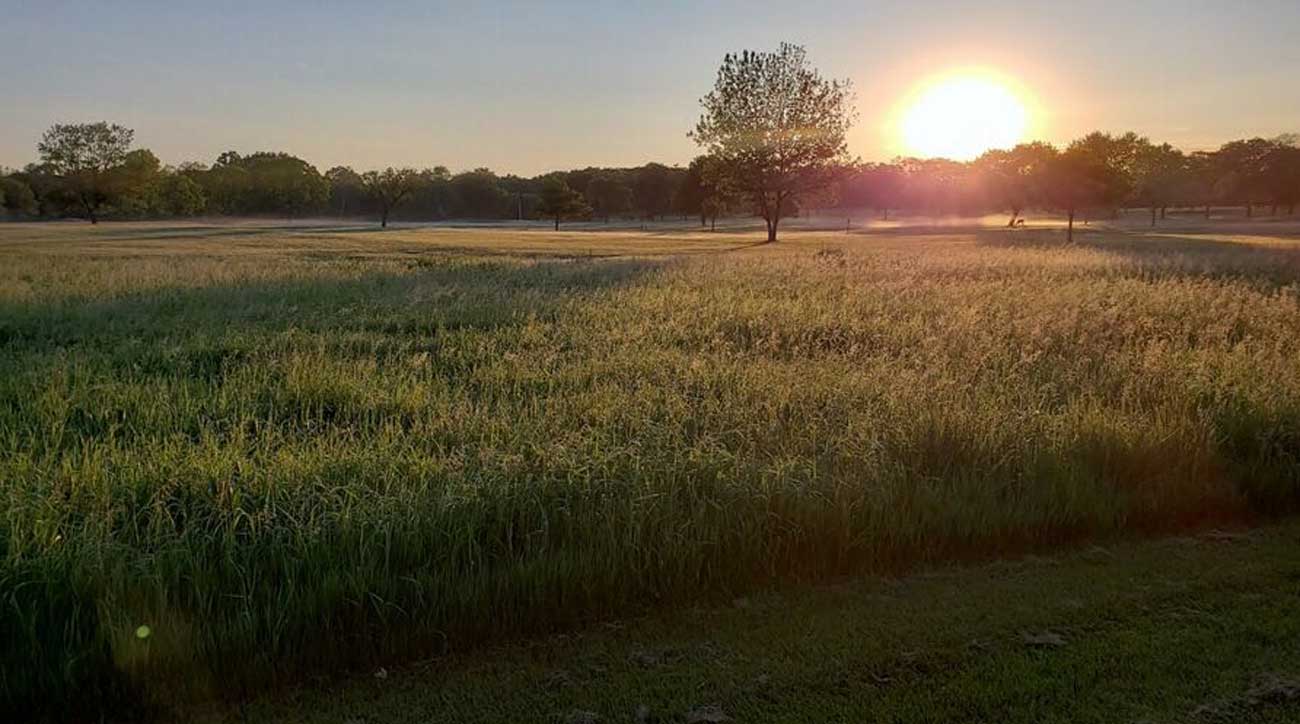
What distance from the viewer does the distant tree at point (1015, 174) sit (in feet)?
231

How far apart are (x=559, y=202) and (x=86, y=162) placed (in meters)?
55.3

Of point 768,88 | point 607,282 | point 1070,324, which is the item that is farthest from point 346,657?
point 768,88

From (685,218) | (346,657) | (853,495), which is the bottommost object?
(346,657)

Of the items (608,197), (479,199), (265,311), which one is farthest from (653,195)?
(265,311)

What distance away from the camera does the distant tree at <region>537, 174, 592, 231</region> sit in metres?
102

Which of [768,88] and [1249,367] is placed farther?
[768,88]

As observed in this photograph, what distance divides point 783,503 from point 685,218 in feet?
400

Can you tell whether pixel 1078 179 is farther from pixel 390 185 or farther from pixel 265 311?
pixel 390 185

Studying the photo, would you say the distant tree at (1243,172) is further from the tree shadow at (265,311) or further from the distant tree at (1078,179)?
the tree shadow at (265,311)

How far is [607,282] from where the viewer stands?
20.3 m

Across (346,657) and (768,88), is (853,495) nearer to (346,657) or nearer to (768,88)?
(346,657)

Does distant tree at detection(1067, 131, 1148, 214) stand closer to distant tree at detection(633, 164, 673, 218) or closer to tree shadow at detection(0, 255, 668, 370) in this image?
tree shadow at detection(0, 255, 668, 370)

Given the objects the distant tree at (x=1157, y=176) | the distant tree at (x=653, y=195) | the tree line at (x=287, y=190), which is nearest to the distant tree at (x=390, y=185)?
the tree line at (x=287, y=190)

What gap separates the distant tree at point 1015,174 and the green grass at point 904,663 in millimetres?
68745
